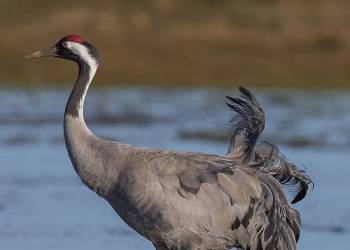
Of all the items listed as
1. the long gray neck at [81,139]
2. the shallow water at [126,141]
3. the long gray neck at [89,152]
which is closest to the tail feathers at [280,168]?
the long gray neck at [89,152]

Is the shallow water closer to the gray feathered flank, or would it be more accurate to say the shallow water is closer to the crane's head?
the gray feathered flank

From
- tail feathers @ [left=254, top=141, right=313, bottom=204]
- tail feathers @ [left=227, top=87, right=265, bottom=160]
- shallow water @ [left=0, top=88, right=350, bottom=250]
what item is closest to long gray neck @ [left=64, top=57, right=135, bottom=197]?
tail feathers @ [left=227, top=87, right=265, bottom=160]

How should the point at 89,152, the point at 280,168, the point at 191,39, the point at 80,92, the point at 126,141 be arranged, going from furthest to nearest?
the point at 191,39
the point at 126,141
the point at 280,168
the point at 80,92
the point at 89,152

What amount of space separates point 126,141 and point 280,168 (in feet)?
24.6

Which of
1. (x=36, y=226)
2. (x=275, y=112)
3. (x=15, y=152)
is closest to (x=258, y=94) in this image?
(x=275, y=112)

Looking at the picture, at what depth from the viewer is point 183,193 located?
7.71 metres

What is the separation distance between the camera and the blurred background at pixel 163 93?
10.9 m

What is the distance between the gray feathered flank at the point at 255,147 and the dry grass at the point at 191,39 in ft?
53.5

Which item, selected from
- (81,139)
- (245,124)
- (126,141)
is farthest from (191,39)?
(81,139)

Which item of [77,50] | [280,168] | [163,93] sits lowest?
[280,168]

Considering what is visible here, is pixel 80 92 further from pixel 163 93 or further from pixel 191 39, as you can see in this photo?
pixel 191 39

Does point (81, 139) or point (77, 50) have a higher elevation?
point (77, 50)

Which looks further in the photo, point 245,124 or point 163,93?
point 163,93

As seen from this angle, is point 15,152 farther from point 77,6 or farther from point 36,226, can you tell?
point 77,6
